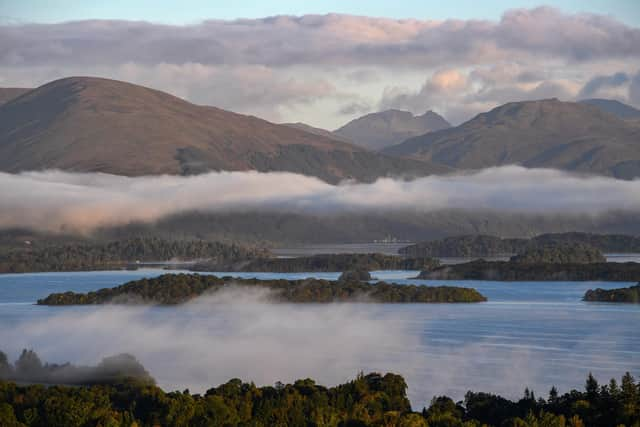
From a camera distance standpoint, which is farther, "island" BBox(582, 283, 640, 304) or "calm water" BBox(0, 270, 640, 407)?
"island" BBox(582, 283, 640, 304)

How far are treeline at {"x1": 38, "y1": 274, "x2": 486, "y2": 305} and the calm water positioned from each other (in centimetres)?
422

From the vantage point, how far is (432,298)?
16462cm

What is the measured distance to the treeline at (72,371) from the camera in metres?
86.5

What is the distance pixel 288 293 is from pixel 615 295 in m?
40.3

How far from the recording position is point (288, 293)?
170 meters

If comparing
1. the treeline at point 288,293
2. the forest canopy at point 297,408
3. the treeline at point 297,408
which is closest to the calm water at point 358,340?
the treeline at point 288,293

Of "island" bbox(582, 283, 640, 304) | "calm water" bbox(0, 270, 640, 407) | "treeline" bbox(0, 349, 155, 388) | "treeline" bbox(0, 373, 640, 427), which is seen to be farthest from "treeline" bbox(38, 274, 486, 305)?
"treeline" bbox(0, 373, 640, 427)

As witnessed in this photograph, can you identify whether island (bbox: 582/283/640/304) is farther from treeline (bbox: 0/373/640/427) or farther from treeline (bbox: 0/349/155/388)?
treeline (bbox: 0/373/640/427)

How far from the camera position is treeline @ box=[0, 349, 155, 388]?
284 feet

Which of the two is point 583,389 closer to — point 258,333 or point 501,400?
point 501,400

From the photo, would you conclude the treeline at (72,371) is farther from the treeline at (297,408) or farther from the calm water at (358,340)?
the treeline at (297,408)

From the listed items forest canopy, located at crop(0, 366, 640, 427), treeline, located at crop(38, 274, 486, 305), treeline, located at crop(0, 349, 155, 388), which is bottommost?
treeline, located at crop(0, 349, 155, 388)

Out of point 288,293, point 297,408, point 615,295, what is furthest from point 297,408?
point 288,293

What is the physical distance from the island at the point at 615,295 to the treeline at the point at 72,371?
236 ft
